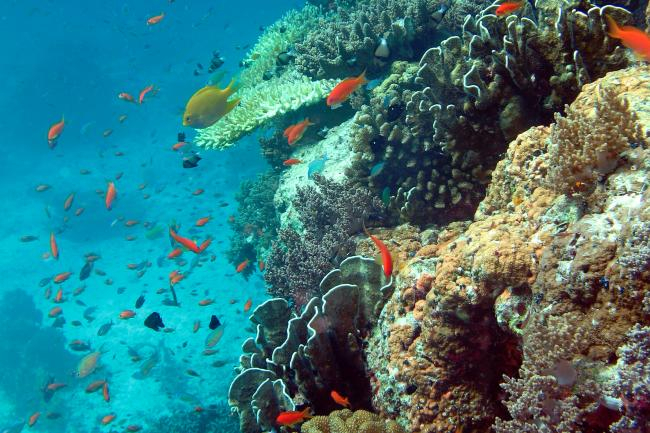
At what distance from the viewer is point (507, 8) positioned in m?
4.36

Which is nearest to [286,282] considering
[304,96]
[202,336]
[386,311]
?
[386,311]

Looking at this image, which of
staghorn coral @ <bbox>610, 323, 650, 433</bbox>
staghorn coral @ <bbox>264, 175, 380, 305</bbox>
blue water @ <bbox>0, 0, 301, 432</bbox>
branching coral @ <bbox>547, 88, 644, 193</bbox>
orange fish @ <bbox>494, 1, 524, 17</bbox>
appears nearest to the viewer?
staghorn coral @ <bbox>610, 323, 650, 433</bbox>

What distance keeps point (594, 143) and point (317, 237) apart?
4.40 meters

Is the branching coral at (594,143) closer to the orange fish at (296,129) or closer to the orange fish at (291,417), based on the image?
the orange fish at (291,417)

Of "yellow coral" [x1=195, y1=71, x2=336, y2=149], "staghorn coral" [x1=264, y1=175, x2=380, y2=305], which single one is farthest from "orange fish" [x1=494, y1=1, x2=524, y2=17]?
"yellow coral" [x1=195, y1=71, x2=336, y2=149]

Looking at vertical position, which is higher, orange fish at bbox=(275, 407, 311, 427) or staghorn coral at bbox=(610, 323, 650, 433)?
staghorn coral at bbox=(610, 323, 650, 433)

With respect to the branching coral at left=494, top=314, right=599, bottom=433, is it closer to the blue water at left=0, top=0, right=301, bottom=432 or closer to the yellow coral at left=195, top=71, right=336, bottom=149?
the yellow coral at left=195, top=71, right=336, bottom=149

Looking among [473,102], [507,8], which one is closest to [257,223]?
[473,102]

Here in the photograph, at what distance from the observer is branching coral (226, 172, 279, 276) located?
35.4 feet

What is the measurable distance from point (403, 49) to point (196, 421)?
12.7 meters

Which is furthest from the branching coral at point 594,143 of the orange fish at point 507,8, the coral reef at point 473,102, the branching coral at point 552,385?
the orange fish at point 507,8

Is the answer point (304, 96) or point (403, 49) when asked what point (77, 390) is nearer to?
point (304, 96)

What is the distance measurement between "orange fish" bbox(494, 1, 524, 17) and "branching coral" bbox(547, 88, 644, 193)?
8.14ft

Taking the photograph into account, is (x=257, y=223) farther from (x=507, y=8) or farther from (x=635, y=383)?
(x=635, y=383)
